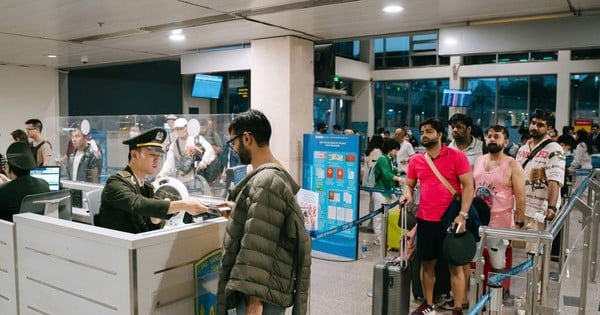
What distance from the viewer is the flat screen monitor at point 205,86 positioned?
13367mm

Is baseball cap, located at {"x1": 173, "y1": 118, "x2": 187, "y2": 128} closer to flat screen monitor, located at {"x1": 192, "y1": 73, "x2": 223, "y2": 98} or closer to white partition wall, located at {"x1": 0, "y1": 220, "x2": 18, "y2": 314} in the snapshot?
white partition wall, located at {"x1": 0, "y1": 220, "x2": 18, "y2": 314}

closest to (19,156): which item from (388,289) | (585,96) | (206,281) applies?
(206,281)

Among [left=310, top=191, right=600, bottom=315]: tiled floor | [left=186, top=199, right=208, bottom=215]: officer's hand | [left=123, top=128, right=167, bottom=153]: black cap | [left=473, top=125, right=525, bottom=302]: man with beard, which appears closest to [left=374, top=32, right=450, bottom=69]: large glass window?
[left=310, top=191, right=600, bottom=315]: tiled floor

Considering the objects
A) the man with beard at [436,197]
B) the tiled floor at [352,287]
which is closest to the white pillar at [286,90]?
the tiled floor at [352,287]

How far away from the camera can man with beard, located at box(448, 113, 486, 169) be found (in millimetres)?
4633

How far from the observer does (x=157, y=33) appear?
674cm

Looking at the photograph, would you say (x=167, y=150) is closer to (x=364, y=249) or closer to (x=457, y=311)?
(x=364, y=249)

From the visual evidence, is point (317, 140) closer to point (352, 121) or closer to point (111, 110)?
point (111, 110)

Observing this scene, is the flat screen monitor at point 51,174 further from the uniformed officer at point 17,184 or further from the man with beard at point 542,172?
the man with beard at point 542,172

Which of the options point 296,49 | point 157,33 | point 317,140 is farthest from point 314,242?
point 157,33

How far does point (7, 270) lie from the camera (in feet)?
9.14

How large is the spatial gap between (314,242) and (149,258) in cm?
444

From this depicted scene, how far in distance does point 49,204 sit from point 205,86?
10.6m

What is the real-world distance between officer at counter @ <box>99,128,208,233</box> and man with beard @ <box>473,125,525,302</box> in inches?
106
